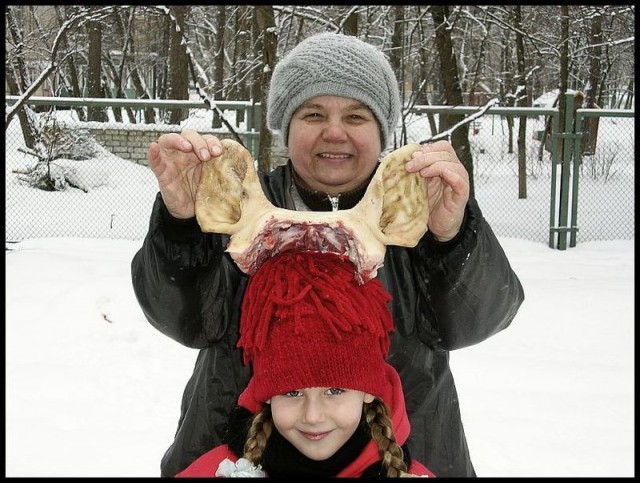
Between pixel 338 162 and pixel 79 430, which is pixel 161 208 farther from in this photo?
pixel 79 430

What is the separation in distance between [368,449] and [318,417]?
155 mm

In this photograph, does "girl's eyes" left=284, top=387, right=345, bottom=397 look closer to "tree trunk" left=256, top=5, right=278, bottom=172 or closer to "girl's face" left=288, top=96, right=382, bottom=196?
"girl's face" left=288, top=96, right=382, bottom=196

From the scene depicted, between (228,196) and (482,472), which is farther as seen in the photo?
(482,472)

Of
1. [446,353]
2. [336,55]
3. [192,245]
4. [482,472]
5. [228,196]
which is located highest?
[336,55]

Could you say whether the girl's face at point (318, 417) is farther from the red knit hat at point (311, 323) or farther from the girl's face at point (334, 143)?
the girl's face at point (334, 143)

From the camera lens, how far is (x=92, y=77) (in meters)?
18.8

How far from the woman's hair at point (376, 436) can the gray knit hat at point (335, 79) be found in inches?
31.0

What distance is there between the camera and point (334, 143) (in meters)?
1.77

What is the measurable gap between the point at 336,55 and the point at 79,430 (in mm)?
3221

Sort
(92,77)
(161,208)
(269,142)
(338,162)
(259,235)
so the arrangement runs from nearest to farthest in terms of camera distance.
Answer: (259,235), (161,208), (338,162), (269,142), (92,77)

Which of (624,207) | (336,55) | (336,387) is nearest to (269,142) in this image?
(336,55)

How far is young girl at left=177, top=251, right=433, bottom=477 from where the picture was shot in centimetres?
142

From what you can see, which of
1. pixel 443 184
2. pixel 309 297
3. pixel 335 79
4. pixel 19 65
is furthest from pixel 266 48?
pixel 19 65

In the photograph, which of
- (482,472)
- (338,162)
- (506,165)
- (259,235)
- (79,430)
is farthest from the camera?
(506,165)
